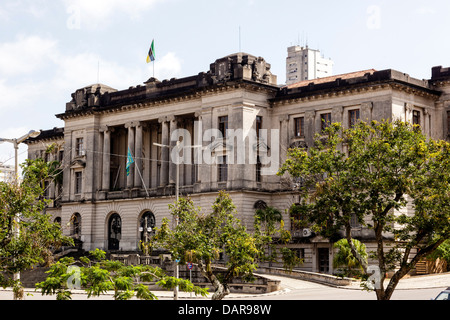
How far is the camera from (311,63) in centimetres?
15688

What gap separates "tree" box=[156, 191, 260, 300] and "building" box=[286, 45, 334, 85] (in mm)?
123363

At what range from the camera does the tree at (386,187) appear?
92.5 ft

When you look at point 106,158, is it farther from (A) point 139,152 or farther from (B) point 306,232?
(B) point 306,232

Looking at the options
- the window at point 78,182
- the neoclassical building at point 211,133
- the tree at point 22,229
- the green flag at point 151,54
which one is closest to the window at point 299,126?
the neoclassical building at point 211,133

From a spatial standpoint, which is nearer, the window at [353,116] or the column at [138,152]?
the window at [353,116]

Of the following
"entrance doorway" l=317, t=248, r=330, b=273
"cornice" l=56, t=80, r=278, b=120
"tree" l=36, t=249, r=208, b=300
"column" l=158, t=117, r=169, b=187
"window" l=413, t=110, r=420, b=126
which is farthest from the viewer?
"column" l=158, t=117, r=169, b=187

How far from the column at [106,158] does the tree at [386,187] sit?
4899cm

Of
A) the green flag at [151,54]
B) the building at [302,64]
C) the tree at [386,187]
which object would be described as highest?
the building at [302,64]

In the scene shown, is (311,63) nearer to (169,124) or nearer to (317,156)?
(169,124)

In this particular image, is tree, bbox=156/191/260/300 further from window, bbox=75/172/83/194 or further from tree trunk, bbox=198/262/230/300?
window, bbox=75/172/83/194

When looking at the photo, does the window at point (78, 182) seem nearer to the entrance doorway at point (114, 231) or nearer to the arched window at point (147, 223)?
the entrance doorway at point (114, 231)

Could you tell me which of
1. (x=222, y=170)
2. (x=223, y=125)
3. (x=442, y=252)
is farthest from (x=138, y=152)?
(x=442, y=252)

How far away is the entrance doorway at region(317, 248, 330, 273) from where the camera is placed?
6116 centimetres

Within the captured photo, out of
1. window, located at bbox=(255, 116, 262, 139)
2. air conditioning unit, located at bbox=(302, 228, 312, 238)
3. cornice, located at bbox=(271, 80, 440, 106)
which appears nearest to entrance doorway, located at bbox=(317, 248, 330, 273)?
air conditioning unit, located at bbox=(302, 228, 312, 238)
